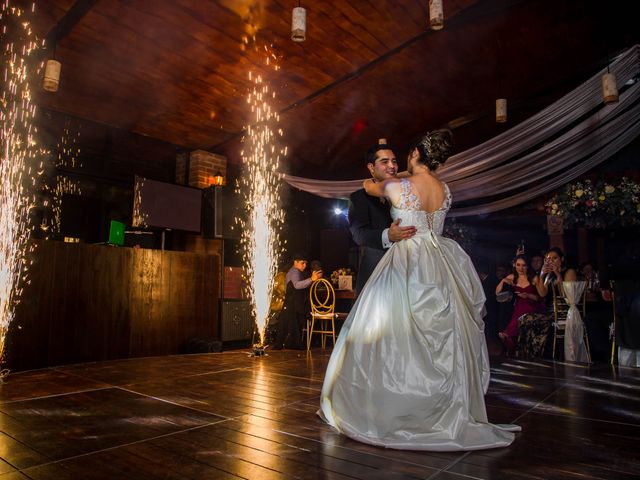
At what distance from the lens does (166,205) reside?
19.8 ft

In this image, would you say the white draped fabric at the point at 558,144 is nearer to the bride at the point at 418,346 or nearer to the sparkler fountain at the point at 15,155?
the bride at the point at 418,346

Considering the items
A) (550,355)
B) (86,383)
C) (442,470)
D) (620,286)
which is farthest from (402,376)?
(550,355)

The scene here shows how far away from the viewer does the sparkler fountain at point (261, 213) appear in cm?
668

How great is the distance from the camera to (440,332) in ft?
6.20

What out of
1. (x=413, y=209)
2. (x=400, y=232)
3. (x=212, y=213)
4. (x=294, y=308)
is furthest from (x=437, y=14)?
(x=212, y=213)

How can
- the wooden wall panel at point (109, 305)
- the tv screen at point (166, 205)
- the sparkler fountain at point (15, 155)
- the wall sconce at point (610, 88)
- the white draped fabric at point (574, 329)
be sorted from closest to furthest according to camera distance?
the wall sconce at point (610, 88), the sparkler fountain at point (15, 155), the wooden wall panel at point (109, 305), the white draped fabric at point (574, 329), the tv screen at point (166, 205)

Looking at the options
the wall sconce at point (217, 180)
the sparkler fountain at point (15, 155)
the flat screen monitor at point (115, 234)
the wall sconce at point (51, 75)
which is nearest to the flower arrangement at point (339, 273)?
the wall sconce at point (217, 180)

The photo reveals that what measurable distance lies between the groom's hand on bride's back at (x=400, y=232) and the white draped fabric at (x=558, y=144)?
295cm

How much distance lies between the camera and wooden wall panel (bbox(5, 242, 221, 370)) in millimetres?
4117

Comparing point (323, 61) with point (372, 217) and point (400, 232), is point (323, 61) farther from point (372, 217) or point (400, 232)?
point (400, 232)

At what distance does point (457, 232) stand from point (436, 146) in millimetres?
5194

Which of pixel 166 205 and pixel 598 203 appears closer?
pixel 598 203

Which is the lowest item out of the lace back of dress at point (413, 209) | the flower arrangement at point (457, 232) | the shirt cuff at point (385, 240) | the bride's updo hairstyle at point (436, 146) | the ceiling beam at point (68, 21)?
the shirt cuff at point (385, 240)

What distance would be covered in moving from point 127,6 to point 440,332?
4023mm
